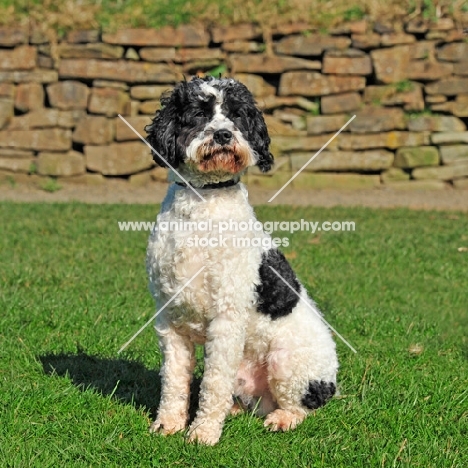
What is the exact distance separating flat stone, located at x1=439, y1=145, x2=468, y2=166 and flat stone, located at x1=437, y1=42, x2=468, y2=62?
1.36 metres

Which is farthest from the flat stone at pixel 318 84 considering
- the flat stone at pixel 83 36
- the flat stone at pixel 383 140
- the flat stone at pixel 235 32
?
the flat stone at pixel 83 36

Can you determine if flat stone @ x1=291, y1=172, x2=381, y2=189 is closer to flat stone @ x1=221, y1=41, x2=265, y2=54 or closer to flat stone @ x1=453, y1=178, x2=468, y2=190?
flat stone @ x1=453, y1=178, x2=468, y2=190

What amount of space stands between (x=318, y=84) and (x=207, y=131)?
8.71 m

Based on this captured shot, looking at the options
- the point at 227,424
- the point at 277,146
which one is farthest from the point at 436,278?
the point at 277,146

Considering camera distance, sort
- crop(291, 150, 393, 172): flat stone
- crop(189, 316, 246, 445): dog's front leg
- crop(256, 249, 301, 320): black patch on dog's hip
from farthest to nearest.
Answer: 1. crop(291, 150, 393, 172): flat stone
2. crop(256, 249, 301, 320): black patch on dog's hip
3. crop(189, 316, 246, 445): dog's front leg

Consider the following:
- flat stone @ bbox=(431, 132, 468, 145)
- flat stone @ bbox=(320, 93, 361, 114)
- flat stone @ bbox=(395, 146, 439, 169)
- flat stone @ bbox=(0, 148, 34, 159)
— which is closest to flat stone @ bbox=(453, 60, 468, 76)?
flat stone @ bbox=(431, 132, 468, 145)

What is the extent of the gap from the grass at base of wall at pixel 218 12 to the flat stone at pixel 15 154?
193 centimetres

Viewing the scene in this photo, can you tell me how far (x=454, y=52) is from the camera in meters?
12.2

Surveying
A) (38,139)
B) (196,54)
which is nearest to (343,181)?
(196,54)

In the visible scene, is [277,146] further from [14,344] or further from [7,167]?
[14,344]

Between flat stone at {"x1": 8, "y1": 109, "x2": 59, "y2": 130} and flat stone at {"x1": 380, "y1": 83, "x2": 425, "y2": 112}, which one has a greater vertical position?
flat stone at {"x1": 380, "y1": 83, "x2": 425, "y2": 112}

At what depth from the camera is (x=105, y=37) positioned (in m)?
12.2

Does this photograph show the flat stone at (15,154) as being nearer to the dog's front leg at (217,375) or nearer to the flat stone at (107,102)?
the flat stone at (107,102)

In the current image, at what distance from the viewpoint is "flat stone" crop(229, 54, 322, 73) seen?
12.2m
